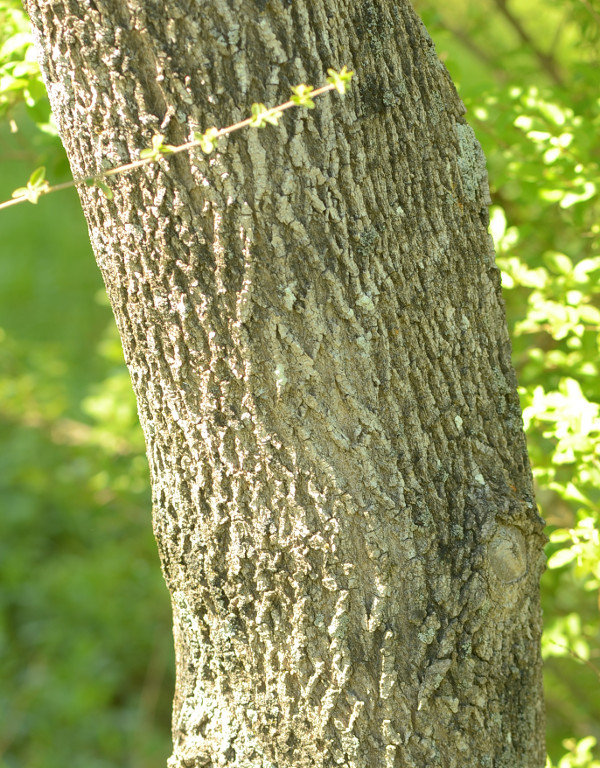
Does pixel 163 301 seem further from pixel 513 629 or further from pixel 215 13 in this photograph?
pixel 513 629

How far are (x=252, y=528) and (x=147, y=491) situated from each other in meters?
1.94

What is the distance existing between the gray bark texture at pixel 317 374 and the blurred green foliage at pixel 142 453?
0.42m

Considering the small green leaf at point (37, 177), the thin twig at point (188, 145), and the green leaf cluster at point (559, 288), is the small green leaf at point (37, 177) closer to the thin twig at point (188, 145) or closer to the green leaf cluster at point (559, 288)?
the thin twig at point (188, 145)

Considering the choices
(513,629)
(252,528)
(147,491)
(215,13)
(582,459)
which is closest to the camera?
(215,13)

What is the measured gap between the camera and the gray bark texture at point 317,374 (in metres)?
1.23

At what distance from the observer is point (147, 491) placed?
3.26 meters

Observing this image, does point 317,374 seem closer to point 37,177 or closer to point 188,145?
point 188,145

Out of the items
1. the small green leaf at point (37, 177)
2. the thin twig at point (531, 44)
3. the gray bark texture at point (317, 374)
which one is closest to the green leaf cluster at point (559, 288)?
the thin twig at point (531, 44)

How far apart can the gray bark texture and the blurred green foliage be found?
0.42m

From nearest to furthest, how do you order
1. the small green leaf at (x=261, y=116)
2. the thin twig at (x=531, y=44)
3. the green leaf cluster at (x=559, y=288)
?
the small green leaf at (x=261, y=116), the green leaf cluster at (x=559, y=288), the thin twig at (x=531, y=44)

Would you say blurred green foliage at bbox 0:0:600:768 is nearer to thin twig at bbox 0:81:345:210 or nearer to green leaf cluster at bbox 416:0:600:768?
green leaf cluster at bbox 416:0:600:768

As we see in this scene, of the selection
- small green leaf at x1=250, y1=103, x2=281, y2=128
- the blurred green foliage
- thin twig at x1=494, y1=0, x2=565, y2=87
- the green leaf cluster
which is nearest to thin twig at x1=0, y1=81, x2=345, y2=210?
small green leaf at x1=250, y1=103, x2=281, y2=128

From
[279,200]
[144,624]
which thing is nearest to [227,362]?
[279,200]

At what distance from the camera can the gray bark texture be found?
48.4 inches
